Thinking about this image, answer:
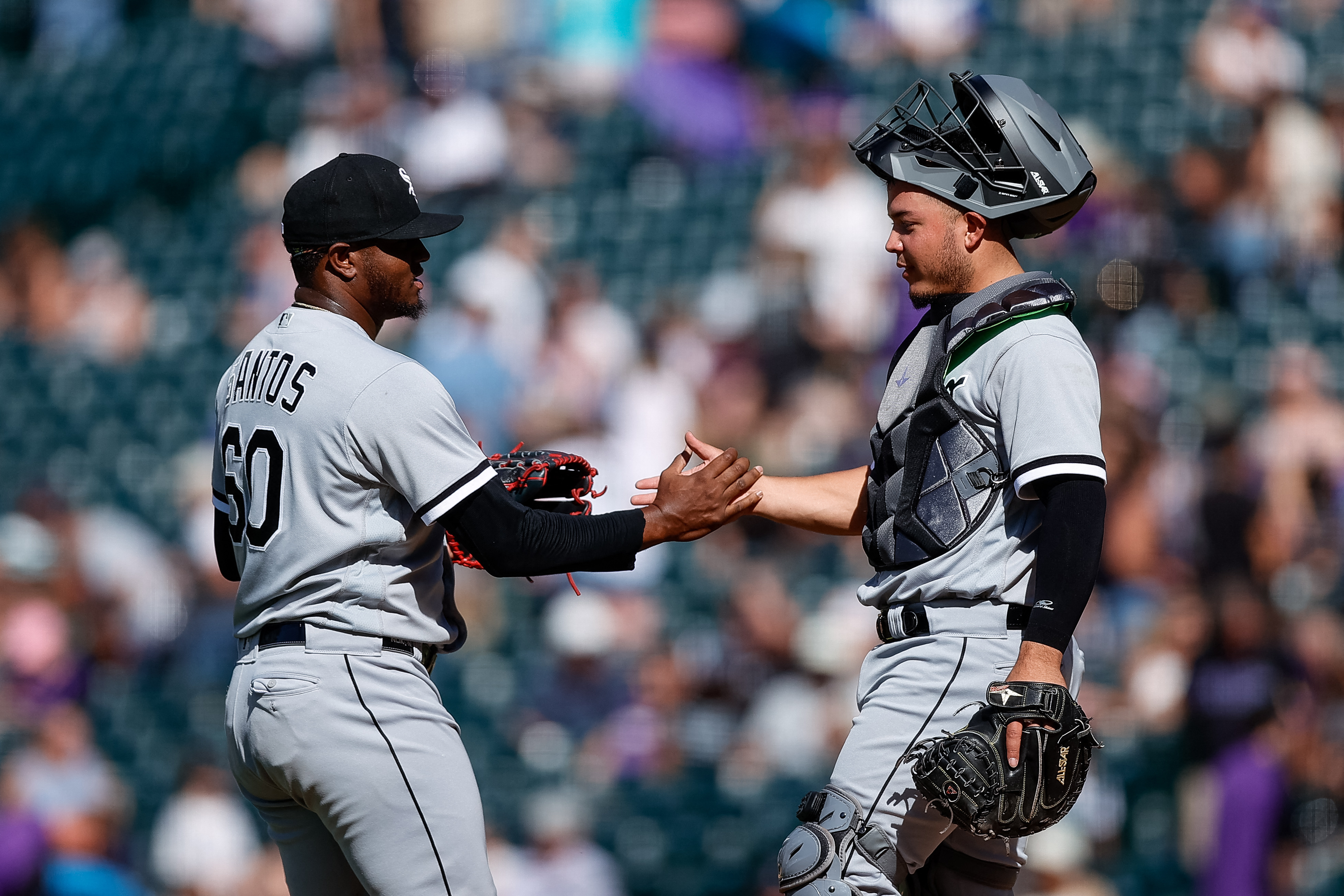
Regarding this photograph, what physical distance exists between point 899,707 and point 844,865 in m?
0.31

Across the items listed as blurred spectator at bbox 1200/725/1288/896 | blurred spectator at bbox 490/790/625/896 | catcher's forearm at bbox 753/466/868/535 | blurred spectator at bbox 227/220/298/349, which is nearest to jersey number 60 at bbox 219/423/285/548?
catcher's forearm at bbox 753/466/868/535

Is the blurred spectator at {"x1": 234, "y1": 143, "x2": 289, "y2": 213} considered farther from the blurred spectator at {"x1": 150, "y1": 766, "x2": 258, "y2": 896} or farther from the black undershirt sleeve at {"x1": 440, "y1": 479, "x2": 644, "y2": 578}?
the black undershirt sleeve at {"x1": 440, "y1": 479, "x2": 644, "y2": 578}

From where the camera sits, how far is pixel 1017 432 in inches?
106

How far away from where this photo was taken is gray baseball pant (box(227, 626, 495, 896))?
8.87 ft

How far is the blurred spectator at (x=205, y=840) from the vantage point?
6555mm

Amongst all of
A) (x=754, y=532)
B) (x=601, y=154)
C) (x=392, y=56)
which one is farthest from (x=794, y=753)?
(x=392, y=56)

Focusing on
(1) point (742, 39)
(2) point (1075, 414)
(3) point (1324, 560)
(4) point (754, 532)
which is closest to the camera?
(2) point (1075, 414)

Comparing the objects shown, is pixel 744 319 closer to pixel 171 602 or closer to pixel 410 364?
pixel 171 602

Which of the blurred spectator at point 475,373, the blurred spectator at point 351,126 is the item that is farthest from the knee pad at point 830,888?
the blurred spectator at point 351,126

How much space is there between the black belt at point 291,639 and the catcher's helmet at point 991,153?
4.35 ft

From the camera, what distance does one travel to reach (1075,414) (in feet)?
8.79

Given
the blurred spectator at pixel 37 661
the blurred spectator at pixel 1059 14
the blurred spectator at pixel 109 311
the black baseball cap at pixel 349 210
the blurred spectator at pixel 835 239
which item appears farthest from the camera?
the blurred spectator at pixel 109 311

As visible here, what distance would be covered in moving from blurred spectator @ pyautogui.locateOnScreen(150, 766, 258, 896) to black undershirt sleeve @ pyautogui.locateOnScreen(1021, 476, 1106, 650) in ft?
15.9

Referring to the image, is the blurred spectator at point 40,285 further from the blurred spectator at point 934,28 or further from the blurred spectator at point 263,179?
the blurred spectator at point 934,28
